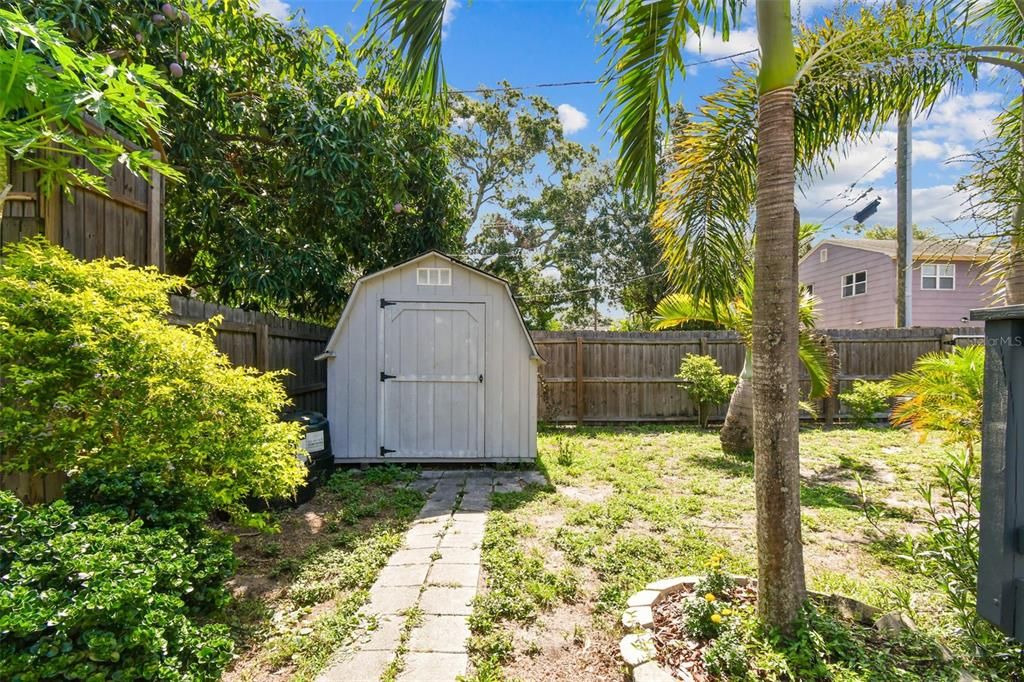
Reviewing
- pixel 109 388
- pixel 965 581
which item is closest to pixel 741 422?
pixel 965 581

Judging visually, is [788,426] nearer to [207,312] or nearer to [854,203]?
[854,203]

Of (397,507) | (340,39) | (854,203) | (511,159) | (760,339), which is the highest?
(511,159)

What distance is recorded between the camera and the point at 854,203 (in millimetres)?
3006

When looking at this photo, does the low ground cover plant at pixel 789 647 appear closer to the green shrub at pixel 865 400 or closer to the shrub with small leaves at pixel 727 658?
the shrub with small leaves at pixel 727 658

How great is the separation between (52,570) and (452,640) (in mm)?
1614

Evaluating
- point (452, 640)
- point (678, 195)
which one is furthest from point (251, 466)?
point (678, 195)

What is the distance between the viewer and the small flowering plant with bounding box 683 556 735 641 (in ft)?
6.89

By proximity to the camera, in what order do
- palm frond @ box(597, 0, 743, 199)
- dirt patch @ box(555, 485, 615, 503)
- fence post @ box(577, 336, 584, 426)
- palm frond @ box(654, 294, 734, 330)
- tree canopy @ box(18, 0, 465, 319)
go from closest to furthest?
1. palm frond @ box(597, 0, 743, 199)
2. dirt patch @ box(555, 485, 615, 503)
3. tree canopy @ box(18, 0, 465, 319)
4. palm frond @ box(654, 294, 734, 330)
5. fence post @ box(577, 336, 584, 426)

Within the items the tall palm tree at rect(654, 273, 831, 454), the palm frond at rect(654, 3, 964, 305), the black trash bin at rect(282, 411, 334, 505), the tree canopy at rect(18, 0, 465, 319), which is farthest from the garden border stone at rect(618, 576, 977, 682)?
the tree canopy at rect(18, 0, 465, 319)

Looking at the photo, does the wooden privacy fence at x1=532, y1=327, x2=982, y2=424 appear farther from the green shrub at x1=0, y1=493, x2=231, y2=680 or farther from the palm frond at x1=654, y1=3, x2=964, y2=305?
the green shrub at x1=0, y1=493, x2=231, y2=680

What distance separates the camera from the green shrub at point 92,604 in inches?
56.4

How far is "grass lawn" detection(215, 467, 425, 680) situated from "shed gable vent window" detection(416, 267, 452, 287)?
97.6 inches

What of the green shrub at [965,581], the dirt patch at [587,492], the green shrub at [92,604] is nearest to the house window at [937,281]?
the dirt patch at [587,492]

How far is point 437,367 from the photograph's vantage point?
5.82 metres
